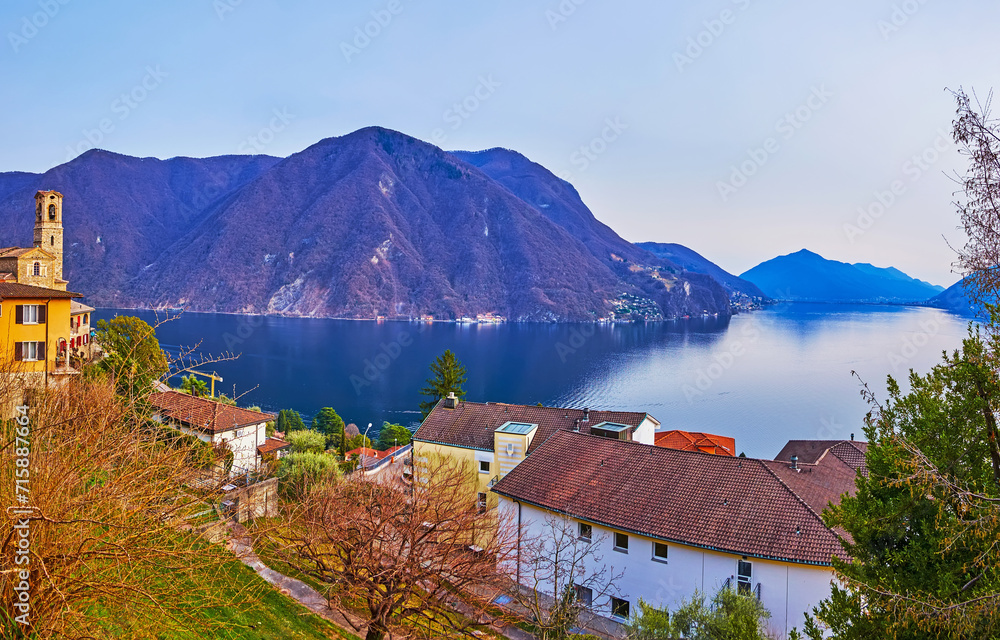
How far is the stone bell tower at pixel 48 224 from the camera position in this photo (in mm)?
42281

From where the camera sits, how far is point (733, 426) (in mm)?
69938

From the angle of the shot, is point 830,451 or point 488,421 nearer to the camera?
point 830,451

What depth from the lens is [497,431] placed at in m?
27.3

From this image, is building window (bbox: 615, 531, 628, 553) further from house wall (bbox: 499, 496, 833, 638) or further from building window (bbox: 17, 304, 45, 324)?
building window (bbox: 17, 304, 45, 324)

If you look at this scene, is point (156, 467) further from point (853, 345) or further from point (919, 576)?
point (853, 345)

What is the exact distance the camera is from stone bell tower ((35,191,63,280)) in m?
42.3

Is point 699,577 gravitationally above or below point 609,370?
above

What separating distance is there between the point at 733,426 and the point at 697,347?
81262mm

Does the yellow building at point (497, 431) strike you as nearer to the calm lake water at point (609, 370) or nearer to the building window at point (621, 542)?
the building window at point (621, 542)

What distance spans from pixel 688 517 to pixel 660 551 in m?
1.39

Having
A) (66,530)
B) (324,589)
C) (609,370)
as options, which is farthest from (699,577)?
(609,370)

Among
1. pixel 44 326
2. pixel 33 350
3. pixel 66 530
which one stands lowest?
pixel 33 350

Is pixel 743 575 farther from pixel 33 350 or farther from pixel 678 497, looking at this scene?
pixel 33 350

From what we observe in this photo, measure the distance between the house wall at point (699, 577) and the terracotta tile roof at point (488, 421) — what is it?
29.8 ft
